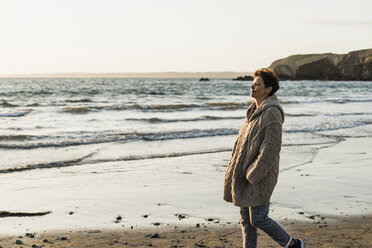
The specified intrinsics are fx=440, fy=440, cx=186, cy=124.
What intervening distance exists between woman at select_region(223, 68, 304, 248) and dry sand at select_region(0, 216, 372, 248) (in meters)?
0.91

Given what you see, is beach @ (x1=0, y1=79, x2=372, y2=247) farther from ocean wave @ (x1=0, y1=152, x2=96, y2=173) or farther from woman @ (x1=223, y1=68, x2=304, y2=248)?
woman @ (x1=223, y1=68, x2=304, y2=248)

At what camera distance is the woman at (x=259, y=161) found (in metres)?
3.57

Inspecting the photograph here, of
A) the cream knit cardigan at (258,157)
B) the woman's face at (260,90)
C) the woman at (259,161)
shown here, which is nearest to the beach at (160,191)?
the woman at (259,161)

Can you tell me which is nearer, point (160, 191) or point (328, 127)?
point (160, 191)

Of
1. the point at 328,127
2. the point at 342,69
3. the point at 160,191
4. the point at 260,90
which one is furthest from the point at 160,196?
the point at 342,69

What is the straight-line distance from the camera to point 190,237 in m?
4.91

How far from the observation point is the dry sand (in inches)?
185

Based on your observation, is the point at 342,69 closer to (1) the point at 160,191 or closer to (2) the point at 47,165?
(2) the point at 47,165

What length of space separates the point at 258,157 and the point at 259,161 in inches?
1.6

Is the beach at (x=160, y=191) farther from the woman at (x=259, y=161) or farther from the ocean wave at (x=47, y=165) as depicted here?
the woman at (x=259, y=161)

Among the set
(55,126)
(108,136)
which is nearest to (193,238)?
(108,136)

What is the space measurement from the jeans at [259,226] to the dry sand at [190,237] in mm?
721

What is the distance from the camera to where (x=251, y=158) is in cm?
364

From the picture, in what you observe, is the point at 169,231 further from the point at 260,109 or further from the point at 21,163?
the point at 21,163
